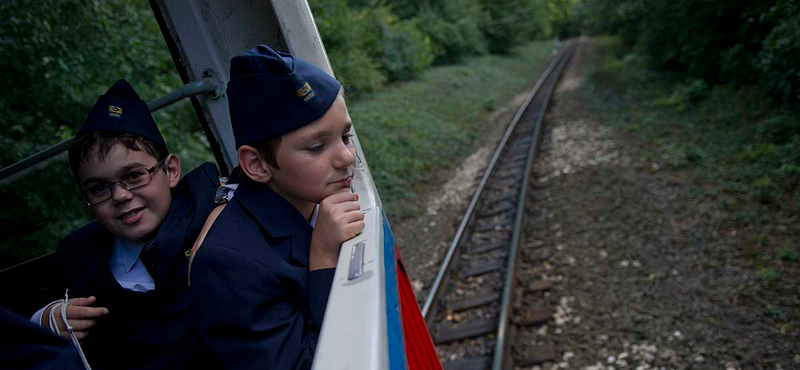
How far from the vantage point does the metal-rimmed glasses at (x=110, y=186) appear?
174cm

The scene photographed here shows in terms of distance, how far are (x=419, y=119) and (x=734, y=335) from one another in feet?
31.6

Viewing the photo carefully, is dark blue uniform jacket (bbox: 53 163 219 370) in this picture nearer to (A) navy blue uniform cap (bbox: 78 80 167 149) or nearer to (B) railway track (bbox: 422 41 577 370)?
(A) navy blue uniform cap (bbox: 78 80 167 149)

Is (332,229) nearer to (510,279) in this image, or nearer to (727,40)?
(510,279)

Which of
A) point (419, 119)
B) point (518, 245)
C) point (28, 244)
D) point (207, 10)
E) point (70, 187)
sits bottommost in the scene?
point (518, 245)

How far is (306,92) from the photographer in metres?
1.39

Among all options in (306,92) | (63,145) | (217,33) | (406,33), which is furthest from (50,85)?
(406,33)

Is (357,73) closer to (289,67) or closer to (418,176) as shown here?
(418,176)

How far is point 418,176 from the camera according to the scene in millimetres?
9359

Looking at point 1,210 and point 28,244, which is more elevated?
point 1,210

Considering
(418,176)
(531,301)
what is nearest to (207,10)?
(531,301)

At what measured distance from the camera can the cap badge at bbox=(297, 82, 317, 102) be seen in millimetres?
1380

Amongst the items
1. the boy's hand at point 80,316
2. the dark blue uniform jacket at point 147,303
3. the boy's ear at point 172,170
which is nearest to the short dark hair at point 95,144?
the boy's ear at point 172,170

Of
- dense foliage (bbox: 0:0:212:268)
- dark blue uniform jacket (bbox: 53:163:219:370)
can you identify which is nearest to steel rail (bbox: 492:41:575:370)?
dark blue uniform jacket (bbox: 53:163:219:370)

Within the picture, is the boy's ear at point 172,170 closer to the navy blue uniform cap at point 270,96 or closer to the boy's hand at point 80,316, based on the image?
the boy's hand at point 80,316
